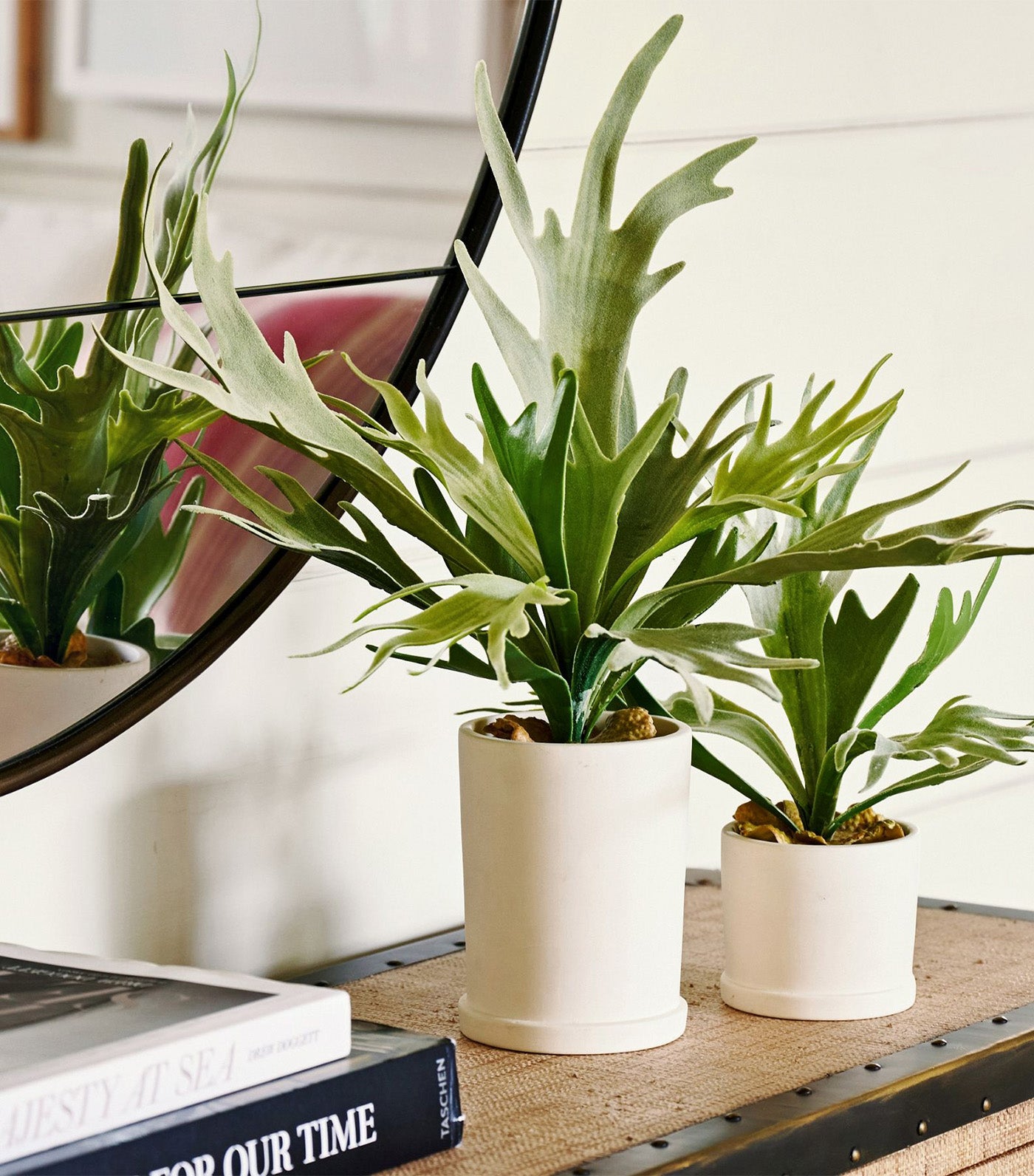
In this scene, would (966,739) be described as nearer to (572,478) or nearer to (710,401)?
(572,478)

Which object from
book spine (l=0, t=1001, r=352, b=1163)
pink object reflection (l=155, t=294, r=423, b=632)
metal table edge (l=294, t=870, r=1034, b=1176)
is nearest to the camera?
book spine (l=0, t=1001, r=352, b=1163)

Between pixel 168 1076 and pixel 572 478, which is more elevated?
pixel 572 478

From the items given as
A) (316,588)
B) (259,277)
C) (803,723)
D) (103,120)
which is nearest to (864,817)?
(803,723)

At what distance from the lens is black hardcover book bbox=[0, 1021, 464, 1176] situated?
632 mm

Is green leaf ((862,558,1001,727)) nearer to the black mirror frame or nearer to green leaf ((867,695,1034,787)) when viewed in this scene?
green leaf ((867,695,1034,787))

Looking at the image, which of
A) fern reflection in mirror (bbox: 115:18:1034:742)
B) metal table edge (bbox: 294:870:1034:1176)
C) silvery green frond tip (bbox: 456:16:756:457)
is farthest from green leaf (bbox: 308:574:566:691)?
metal table edge (bbox: 294:870:1034:1176)

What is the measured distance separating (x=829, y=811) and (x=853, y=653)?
0.09m

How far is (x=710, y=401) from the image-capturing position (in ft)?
4.22

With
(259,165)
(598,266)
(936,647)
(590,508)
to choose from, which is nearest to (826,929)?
(936,647)

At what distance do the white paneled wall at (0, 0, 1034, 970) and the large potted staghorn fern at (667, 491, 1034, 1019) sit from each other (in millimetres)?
232

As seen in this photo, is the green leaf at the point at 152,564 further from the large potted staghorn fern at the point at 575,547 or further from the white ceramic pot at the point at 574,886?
the white ceramic pot at the point at 574,886

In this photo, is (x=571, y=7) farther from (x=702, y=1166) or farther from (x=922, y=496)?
(x=702, y=1166)

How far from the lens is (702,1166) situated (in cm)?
73

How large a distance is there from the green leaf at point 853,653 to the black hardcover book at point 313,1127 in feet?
1.12
